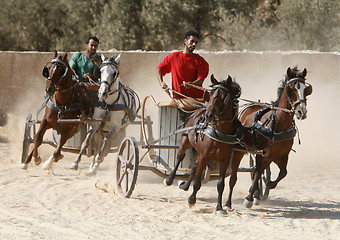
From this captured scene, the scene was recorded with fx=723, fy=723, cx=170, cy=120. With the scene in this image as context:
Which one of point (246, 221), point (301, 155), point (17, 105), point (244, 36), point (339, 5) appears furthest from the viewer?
point (244, 36)

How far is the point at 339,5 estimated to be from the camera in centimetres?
2633

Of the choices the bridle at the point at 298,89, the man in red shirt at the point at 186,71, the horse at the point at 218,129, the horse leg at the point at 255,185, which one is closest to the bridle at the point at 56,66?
the man in red shirt at the point at 186,71

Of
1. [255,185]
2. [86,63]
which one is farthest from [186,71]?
[86,63]

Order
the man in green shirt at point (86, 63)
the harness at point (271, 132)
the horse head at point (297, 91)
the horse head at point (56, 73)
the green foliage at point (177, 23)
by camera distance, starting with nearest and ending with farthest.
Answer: the horse head at point (297, 91) < the harness at point (271, 132) < the horse head at point (56, 73) < the man in green shirt at point (86, 63) < the green foliage at point (177, 23)

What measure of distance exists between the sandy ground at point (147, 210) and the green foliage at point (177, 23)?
49.7 feet

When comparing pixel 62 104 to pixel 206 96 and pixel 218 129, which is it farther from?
pixel 218 129

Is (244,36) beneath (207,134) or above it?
above

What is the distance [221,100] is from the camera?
349 inches

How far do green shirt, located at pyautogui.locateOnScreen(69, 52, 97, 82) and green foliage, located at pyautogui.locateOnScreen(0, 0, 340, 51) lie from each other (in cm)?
1532

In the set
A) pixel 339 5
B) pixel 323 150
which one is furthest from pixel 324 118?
pixel 339 5

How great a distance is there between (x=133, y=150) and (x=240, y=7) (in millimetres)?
21991

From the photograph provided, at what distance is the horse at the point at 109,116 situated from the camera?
1191cm

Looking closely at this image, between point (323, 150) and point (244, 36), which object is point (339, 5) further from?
point (323, 150)

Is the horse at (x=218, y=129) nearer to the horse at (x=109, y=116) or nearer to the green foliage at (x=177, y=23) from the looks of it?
the horse at (x=109, y=116)
